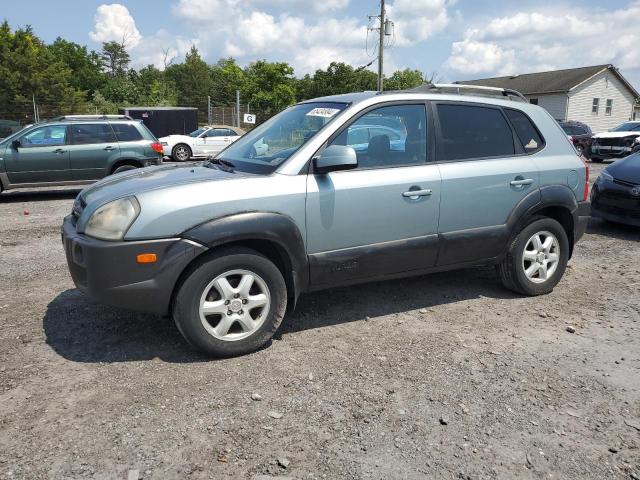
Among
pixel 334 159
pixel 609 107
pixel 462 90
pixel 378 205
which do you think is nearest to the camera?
pixel 334 159

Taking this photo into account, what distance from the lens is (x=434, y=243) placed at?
4441 mm

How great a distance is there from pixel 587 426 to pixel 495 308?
1896 mm

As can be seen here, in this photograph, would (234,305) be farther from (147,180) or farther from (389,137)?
(389,137)

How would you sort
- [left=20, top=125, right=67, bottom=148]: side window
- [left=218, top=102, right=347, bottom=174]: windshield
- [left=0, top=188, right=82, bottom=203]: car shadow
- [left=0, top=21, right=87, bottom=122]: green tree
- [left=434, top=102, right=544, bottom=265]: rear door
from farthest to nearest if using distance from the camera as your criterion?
[left=0, top=21, right=87, bottom=122]: green tree < [left=0, top=188, right=82, bottom=203]: car shadow < [left=20, top=125, right=67, bottom=148]: side window < [left=434, top=102, right=544, bottom=265]: rear door < [left=218, top=102, right=347, bottom=174]: windshield

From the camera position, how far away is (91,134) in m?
11.7

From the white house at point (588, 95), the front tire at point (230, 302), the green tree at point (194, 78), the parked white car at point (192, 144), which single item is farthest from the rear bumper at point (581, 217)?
the green tree at point (194, 78)

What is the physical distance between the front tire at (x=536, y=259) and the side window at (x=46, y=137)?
9.85 m

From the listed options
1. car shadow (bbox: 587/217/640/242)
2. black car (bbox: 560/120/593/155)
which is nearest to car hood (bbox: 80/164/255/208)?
car shadow (bbox: 587/217/640/242)

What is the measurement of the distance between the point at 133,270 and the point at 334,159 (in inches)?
59.7

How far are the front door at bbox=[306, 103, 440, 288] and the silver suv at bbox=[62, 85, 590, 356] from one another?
10 millimetres

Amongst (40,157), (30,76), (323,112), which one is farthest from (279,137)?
(30,76)

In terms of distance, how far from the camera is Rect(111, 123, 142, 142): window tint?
11859 millimetres

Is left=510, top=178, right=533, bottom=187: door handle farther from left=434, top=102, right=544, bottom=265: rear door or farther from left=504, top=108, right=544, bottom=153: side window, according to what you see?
left=504, top=108, right=544, bottom=153: side window

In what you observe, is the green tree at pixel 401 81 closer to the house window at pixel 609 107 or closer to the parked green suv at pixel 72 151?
the house window at pixel 609 107
